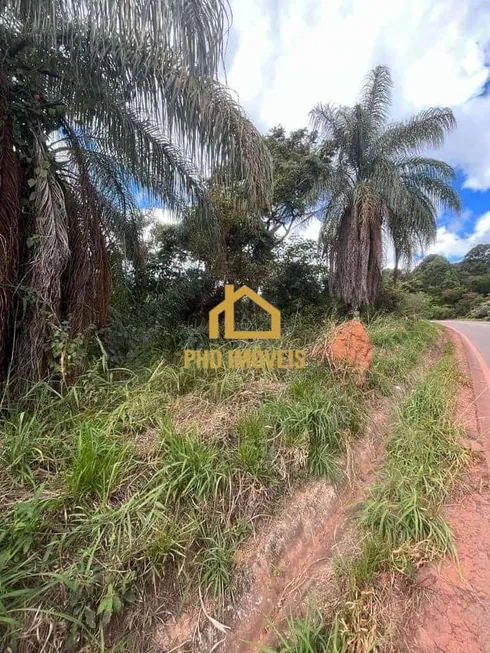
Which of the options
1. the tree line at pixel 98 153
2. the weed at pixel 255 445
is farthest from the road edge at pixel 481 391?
the tree line at pixel 98 153

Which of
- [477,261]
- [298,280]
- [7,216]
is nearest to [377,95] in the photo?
[298,280]

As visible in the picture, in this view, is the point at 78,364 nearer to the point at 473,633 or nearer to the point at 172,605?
the point at 172,605

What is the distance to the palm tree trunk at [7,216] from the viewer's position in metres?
2.49

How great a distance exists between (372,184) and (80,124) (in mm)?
7356

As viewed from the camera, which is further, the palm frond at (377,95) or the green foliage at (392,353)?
the palm frond at (377,95)

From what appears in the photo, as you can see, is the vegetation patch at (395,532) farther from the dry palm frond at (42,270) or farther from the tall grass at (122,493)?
the dry palm frond at (42,270)

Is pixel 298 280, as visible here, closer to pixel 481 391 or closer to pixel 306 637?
pixel 481 391

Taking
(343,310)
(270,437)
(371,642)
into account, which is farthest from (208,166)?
(343,310)

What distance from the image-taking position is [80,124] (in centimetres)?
348

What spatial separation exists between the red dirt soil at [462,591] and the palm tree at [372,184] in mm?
6839

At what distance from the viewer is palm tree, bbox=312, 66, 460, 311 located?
8.07 metres

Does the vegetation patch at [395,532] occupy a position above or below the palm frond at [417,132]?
below

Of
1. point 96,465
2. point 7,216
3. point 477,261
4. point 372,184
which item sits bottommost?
point 96,465

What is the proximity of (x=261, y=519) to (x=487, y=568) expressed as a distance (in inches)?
55.3
